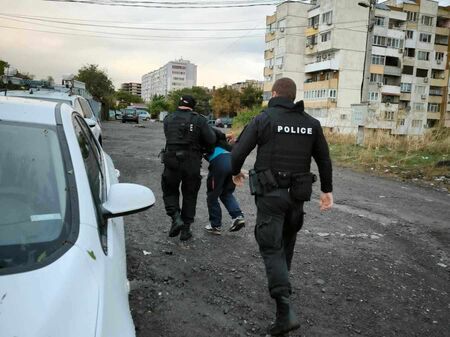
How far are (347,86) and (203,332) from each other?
2287 inches

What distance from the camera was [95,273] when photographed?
1614 millimetres

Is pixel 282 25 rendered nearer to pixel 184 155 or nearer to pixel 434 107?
pixel 434 107

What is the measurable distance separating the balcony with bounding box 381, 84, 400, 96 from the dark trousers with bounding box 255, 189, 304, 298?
61.7m

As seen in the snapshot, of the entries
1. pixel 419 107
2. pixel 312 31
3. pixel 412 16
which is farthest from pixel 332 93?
pixel 412 16

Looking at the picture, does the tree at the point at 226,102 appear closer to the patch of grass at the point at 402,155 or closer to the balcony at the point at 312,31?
the balcony at the point at 312,31

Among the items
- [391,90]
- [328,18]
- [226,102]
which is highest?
[328,18]

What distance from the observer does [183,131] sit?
16.3 ft

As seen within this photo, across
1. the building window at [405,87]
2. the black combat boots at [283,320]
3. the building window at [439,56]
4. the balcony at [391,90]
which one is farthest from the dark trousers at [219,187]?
the building window at [439,56]

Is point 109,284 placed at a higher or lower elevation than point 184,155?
lower

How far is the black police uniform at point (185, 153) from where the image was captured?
16.3 feet

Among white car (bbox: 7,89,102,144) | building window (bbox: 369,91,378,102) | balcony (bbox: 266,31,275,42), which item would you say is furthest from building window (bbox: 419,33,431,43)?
white car (bbox: 7,89,102,144)

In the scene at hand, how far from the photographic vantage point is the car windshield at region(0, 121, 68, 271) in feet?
5.49

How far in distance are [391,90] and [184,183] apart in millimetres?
61875

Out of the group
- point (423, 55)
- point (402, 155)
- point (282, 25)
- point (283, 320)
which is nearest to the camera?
point (283, 320)
